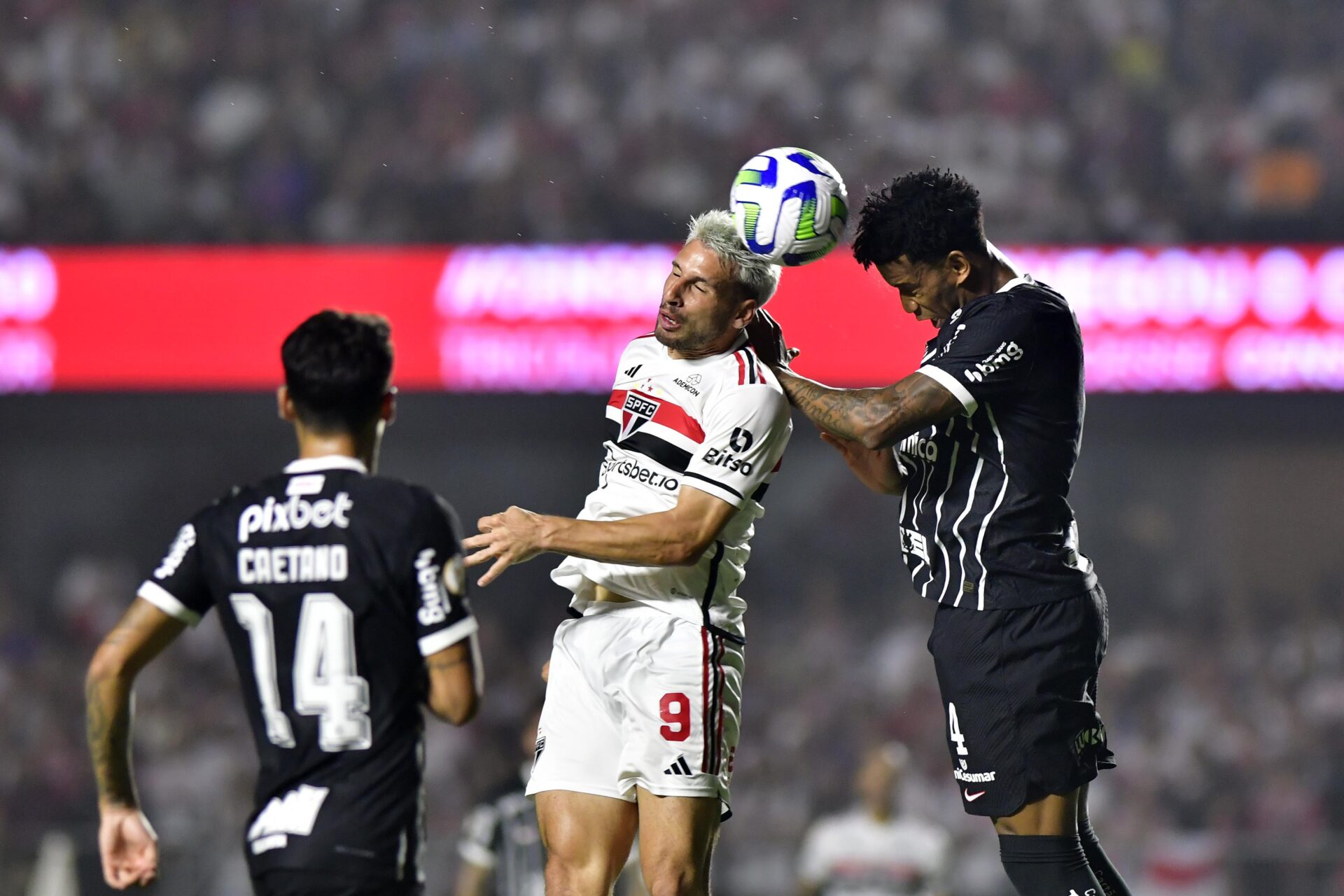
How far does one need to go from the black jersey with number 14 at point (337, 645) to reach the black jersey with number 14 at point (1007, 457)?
4.74ft

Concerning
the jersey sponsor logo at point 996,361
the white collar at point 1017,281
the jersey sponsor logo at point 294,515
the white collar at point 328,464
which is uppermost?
the white collar at point 1017,281

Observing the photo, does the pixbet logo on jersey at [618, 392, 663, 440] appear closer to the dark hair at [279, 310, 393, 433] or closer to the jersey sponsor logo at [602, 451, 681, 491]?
the jersey sponsor logo at [602, 451, 681, 491]

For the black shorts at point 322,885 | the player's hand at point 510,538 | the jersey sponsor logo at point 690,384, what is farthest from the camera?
the jersey sponsor logo at point 690,384

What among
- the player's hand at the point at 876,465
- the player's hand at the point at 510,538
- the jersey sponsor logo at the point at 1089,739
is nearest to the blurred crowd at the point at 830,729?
the player's hand at the point at 876,465

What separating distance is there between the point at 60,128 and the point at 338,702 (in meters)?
10.7

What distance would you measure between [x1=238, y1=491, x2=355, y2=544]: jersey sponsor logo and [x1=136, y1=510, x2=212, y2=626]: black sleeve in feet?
0.37

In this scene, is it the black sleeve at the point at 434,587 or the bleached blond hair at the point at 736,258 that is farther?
the bleached blond hair at the point at 736,258

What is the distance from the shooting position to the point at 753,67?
43.1 ft

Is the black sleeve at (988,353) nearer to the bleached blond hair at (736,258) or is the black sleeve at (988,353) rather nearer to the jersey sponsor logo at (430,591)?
the bleached blond hair at (736,258)

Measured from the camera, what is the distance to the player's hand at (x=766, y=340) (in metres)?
4.41

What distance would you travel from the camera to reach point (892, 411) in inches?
156

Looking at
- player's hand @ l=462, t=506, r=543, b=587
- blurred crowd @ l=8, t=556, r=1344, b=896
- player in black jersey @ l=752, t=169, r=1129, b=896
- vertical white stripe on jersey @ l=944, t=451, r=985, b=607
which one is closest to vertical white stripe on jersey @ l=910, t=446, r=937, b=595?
player in black jersey @ l=752, t=169, r=1129, b=896

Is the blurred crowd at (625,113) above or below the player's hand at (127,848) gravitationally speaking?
above

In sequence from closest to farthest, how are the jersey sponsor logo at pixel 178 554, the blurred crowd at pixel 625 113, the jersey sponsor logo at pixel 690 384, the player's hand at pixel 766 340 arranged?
the jersey sponsor logo at pixel 178 554
the jersey sponsor logo at pixel 690 384
the player's hand at pixel 766 340
the blurred crowd at pixel 625 113
